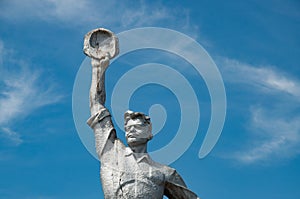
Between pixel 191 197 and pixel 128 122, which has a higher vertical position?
pixel 128 122

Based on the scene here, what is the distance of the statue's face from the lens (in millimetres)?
15844

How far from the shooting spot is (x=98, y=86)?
636 inches

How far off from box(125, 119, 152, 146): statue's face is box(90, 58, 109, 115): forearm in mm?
799

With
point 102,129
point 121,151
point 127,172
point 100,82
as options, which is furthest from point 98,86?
point 127,172

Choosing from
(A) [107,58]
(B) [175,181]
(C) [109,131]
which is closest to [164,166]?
(B) [175,181]

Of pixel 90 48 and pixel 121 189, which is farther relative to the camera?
pixel 90 48

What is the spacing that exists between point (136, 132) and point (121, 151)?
0.52 metres

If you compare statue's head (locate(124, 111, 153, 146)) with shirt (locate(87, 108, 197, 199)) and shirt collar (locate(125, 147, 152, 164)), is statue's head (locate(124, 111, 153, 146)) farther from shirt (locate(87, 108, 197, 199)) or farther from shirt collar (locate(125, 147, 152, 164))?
shirt (locate(87, 108, 197, 199))

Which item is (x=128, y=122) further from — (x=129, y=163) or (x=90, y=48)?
(x=90, y=48)

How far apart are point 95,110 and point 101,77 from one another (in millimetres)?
751

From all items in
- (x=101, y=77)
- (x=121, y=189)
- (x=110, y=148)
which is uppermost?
(x=101, y=77)

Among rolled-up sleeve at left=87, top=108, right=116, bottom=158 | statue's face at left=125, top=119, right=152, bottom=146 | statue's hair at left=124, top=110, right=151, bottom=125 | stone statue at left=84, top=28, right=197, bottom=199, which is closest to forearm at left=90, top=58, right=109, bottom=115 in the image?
stone statue at left=84, top=28, right=197, bottom=199

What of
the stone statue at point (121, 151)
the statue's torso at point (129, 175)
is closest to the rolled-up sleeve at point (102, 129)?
the stone statue at point (121, 151)

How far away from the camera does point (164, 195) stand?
16.2 m
